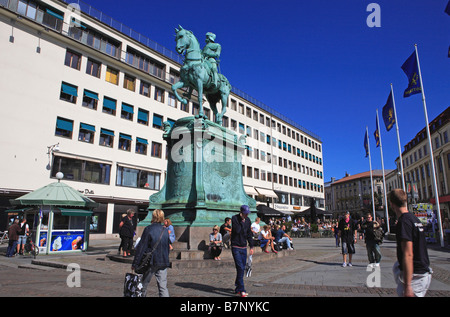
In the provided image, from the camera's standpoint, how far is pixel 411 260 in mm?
3039

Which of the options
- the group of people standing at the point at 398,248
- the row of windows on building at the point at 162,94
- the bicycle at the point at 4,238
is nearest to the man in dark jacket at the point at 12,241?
the bicycle at the point at 4,238

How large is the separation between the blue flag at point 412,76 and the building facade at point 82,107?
939 inches

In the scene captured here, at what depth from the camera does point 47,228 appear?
1400cm

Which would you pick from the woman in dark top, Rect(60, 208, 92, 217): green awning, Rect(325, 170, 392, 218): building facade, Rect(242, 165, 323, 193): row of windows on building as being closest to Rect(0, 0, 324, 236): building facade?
Rect(60, 208, 92, 217): green awning

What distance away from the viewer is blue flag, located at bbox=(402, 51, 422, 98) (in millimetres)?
17761

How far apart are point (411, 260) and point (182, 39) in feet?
35.3

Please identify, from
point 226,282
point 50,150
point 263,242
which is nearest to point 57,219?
point 263,242

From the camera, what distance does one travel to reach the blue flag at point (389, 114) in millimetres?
22594

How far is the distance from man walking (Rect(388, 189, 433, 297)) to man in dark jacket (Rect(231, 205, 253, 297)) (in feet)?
9.56

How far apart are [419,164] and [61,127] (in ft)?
200

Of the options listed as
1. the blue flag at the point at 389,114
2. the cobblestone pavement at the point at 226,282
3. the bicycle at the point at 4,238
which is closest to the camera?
the cobblestone pavement at the point at 226,282

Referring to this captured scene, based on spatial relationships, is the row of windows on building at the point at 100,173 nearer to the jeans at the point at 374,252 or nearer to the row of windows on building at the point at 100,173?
the row of windows on building at the point at 100,173

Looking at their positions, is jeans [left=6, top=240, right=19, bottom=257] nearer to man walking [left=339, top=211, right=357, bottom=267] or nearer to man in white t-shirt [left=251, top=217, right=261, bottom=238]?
man in white t-shirt [left=251, top=217, right=261, bottom=238]

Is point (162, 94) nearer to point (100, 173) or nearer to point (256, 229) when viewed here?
point (100, 173)
